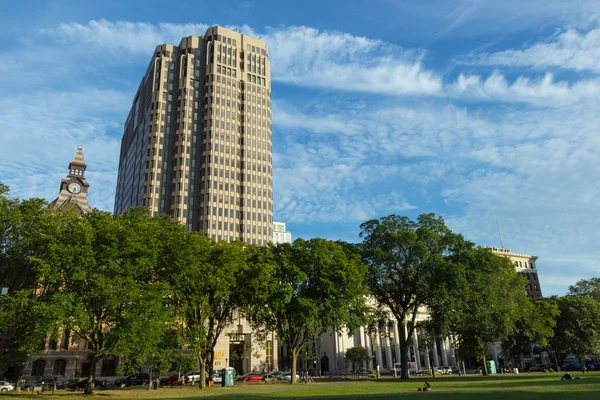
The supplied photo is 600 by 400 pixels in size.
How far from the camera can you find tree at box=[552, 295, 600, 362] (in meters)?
96.7

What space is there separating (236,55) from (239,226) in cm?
6282

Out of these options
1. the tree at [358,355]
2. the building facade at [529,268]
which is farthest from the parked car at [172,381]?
the building facade at [529,268]

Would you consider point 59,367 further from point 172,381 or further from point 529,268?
Answer: point 529,268

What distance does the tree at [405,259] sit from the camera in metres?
66.4

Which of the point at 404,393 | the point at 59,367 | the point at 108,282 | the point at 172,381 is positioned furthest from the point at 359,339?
the point at 108,282

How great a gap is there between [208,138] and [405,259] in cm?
9681

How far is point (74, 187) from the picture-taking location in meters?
107

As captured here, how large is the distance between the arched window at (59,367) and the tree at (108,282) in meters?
40.0

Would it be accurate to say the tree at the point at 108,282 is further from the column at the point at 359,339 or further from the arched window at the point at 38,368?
the column at the point at 359,339

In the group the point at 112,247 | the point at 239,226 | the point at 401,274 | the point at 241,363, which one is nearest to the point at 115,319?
the point at 112,247

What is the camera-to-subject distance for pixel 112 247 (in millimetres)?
49594

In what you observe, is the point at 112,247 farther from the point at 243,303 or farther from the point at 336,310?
the point at 336,310

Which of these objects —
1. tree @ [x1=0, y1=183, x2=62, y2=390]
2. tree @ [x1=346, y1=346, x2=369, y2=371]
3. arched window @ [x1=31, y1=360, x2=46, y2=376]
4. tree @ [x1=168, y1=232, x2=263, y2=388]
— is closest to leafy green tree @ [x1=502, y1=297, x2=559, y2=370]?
tree @ [x1=346, y1=346, x2=369, y2=371]

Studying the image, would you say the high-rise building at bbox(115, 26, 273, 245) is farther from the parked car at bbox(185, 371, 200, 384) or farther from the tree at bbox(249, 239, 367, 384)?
the tree at bbox(249, 239, 367, 384)
